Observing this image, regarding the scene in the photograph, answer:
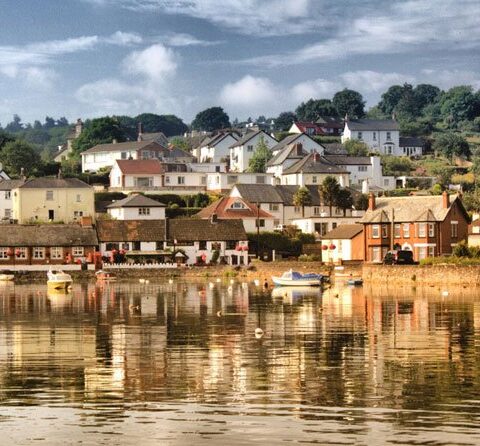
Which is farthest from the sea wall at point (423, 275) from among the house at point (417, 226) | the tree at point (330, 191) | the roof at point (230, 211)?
the tree at point (330, 191)

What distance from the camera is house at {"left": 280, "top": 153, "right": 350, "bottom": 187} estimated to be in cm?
14962

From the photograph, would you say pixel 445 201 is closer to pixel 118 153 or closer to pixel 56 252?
pixel 56 252

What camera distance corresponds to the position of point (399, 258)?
322ft

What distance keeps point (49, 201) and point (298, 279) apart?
4645cm

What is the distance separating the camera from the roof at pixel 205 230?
117125mm

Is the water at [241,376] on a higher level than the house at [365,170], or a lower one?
lower

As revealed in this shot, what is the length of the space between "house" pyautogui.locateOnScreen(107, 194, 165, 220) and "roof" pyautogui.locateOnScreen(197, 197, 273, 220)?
15.6 ft

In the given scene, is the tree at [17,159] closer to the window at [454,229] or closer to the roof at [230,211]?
the roof at [230,211]

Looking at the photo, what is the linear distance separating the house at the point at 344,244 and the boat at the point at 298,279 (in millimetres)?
14117

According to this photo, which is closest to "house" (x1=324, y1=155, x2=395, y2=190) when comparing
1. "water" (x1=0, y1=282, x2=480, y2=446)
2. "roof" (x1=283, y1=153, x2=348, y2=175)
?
"roof" (x1=283, y1=153, x2=348, y2=175)

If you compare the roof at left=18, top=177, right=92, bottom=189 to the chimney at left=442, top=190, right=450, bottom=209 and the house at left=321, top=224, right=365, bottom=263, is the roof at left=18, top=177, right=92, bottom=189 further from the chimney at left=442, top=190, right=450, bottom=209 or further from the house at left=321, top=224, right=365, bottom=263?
the chimney at left=442, top=190, right=450, bottom=209

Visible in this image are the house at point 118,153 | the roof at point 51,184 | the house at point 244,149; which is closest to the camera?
the roof at point 51,184

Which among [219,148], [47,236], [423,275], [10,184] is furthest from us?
[219,148]

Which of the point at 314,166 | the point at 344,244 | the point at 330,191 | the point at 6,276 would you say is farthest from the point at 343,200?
the point at 6,276
